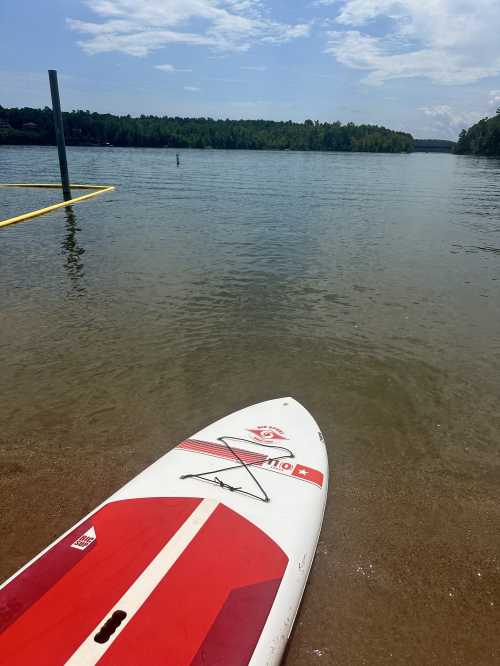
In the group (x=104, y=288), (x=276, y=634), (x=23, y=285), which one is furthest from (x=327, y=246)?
(x=276, y=634)

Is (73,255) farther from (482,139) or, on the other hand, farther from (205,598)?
(482,139)

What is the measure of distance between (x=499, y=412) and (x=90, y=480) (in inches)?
Result: 245

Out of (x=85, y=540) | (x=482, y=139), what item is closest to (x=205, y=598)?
(x=85, y=540)

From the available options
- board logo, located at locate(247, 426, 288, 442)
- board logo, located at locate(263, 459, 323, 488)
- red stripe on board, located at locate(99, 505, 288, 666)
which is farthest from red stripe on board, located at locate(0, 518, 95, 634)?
board logo, located at locate(247, 426, 288, 442)

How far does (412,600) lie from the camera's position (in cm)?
402

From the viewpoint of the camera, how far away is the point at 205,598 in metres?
3.11

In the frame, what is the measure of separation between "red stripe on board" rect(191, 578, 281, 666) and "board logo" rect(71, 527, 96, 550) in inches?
50.4

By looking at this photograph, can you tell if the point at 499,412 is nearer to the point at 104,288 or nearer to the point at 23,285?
the point at 104,288

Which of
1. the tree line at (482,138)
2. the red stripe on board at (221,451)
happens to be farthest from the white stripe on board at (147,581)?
Answer: the tree line at (482,138)

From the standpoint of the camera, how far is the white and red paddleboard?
2.78 metres

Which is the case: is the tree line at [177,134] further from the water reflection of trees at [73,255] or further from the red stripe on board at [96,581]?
the red stripe on board at [96,581]

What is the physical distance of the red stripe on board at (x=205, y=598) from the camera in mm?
2744

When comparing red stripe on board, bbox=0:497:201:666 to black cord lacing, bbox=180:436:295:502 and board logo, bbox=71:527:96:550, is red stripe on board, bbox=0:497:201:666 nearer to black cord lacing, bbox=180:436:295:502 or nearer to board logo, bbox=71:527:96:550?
board logo, bbox=71:527:96:550

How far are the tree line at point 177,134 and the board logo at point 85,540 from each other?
15184 centimetres
